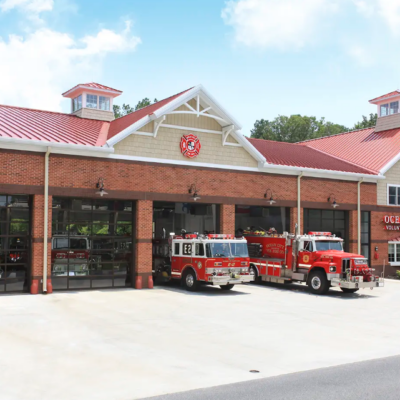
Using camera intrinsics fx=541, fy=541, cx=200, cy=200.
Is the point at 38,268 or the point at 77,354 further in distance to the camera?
the point at 38,268

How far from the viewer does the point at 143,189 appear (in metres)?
25.0

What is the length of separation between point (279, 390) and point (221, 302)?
461 inches

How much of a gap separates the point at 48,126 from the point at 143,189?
5929 millimetres

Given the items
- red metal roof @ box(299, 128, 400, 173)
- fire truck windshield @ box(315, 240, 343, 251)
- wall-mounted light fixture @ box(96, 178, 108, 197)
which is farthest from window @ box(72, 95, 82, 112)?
red metal roof @ box(299, 128, 400, 173)

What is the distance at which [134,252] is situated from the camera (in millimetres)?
25078

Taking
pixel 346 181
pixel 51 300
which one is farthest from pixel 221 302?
pixel 346 181

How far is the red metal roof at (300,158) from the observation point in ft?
102

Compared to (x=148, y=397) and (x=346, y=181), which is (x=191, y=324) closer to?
(x=148, y=397)

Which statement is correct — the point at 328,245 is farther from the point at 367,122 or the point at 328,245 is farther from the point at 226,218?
the point at 367,122

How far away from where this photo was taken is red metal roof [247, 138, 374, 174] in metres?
31.0

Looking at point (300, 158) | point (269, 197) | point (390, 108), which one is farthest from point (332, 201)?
point (390, 108)

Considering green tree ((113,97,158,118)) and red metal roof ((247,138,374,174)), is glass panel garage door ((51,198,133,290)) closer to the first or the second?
red metal roof ((247,138,374,174))

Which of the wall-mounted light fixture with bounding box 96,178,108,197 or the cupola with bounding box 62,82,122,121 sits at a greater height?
the cupola with bounding box 62,82,122,121

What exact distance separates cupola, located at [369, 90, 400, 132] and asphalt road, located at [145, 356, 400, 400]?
30.8 metres
